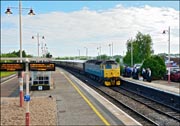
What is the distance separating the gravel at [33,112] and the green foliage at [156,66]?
19.6m

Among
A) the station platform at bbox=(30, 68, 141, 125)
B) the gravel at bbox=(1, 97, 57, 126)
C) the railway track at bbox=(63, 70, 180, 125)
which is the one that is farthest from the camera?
the gravel at bbox=(1, 97, 57, 126)

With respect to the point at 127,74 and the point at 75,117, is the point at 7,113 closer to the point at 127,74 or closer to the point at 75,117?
the point at 75,117

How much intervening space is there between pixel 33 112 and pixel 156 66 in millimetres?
24119

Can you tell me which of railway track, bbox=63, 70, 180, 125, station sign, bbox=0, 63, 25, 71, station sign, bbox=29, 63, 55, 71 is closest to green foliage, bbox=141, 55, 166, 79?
railway track, bbox=63, 70, 180, 125

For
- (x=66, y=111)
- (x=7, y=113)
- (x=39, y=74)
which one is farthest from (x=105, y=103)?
(x=39, y=74)

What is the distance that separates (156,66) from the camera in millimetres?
40688

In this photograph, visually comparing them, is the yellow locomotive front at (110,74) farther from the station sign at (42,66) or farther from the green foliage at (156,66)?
the station sign at (42,66)

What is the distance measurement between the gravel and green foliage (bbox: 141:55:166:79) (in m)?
19.6

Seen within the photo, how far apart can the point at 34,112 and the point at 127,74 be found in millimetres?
26038

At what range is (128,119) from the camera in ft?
50.6

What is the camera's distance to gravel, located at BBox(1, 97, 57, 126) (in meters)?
17.1

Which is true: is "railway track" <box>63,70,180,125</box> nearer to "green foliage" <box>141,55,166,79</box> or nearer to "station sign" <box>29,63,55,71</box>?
"station sign" <box>29,63,55,71</box>

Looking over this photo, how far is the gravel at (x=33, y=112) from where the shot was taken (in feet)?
56.1

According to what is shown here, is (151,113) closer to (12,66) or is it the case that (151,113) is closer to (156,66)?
(12,66)
